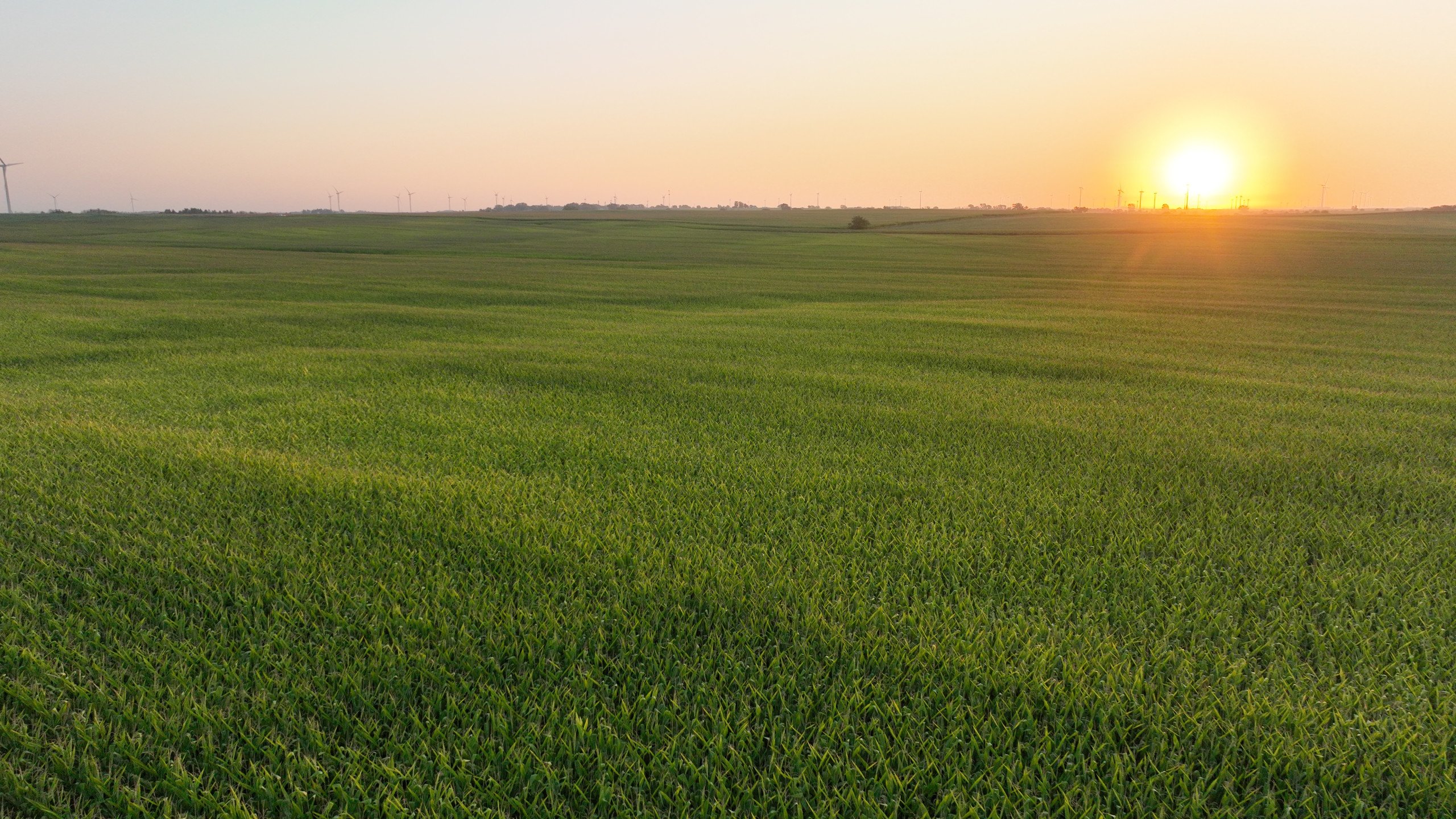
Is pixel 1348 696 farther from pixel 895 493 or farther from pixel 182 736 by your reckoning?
pixel 182 736

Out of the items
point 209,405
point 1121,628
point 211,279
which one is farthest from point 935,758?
point 211,279

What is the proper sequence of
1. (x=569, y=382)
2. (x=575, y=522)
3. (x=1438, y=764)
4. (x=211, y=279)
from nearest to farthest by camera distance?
1. (x=1438, y=764)
2. (x=575, y=522)
3. (x=569, y=382)
4. (x=211, y=279)

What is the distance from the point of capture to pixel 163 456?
469 cm

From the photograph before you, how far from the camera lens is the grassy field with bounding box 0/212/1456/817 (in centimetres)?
214

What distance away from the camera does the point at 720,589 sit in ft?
10.3

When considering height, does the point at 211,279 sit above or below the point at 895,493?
above

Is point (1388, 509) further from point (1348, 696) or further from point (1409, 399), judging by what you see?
point (1409, 399)

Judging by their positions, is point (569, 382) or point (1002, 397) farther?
point (569, 382)

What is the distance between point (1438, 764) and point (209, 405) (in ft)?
24.9

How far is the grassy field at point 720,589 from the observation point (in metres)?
2.14

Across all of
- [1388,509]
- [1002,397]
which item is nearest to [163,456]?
[1002,397]

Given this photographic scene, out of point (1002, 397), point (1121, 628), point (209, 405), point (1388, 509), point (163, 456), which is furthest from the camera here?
point (1002, 397)

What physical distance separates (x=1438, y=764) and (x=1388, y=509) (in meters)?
2.55

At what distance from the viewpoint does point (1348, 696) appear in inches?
96.5
